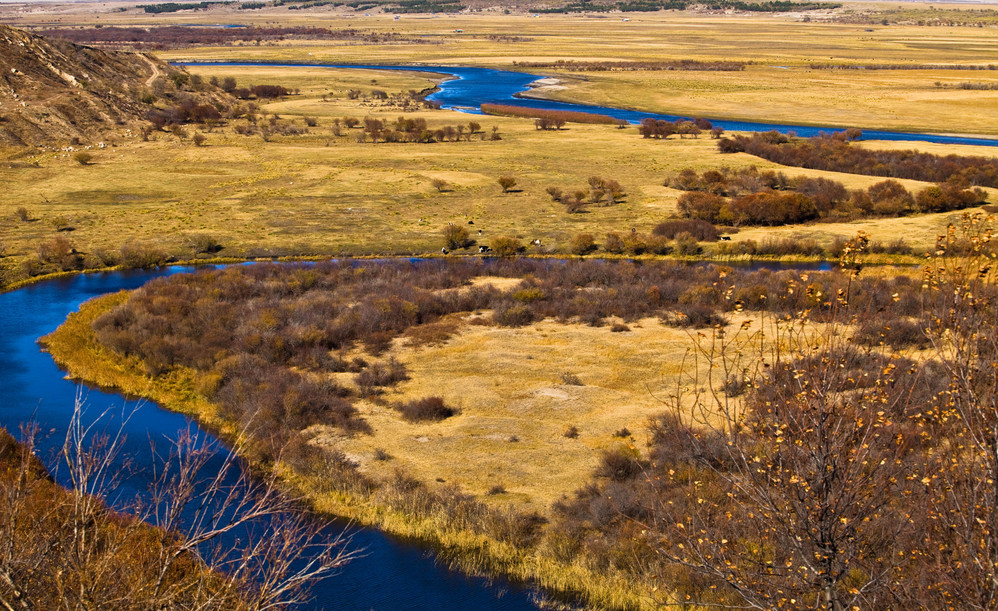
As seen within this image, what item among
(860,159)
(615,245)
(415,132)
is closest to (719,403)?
(615,245)

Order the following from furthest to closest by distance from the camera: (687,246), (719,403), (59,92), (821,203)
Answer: (59,92) → (821,203) → (687,246) → (719,403)

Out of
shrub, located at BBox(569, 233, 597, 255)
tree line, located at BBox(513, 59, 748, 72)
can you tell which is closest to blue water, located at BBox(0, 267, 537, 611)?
shrub, located at BBox(569, 233, 597, 255)

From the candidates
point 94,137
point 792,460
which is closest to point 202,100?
point 94,137

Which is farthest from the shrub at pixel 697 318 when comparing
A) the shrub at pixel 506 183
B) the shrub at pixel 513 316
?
the shrub at pixel 506 183

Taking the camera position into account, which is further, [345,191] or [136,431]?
[345,191]

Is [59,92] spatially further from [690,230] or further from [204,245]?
[690,230]

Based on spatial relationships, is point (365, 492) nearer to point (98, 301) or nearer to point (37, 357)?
point (37, 357)

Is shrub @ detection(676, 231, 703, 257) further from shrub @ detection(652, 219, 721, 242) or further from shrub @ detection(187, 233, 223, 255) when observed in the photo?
shrub @ detection(187, 233, 223, 255)
